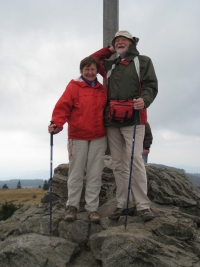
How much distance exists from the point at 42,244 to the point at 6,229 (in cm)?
278

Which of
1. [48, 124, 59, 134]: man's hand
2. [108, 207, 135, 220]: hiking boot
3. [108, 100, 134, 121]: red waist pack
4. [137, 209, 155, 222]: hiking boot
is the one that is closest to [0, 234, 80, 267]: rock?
[108, 207, 135, 220]: hiking boot

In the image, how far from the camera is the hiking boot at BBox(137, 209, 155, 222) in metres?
7.36

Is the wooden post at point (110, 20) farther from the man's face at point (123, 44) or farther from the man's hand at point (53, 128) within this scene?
the man's hand at point (53, 128)

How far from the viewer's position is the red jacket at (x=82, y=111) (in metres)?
7.75

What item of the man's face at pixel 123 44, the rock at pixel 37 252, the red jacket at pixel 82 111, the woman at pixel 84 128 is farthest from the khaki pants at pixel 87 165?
the man's face at pixel 123 44

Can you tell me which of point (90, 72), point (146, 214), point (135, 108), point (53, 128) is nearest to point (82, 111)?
point (53, 128)

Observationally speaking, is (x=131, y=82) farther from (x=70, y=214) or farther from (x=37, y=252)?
(x=37, y=252)

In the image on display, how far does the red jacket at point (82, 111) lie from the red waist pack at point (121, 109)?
51 centimetres

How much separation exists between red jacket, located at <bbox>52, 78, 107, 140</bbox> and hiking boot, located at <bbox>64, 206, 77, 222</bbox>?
6.28 ft

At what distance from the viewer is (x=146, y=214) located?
7.40 meters

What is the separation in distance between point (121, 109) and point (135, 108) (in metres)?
0.35

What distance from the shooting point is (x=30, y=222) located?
8.21m

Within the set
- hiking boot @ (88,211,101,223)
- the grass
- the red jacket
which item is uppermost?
the red jacket

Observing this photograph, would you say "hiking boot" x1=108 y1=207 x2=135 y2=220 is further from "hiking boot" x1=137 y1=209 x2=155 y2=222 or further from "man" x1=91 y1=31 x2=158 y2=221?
"hiking boot" x1=137 y1=209 x2=155 y2=222
